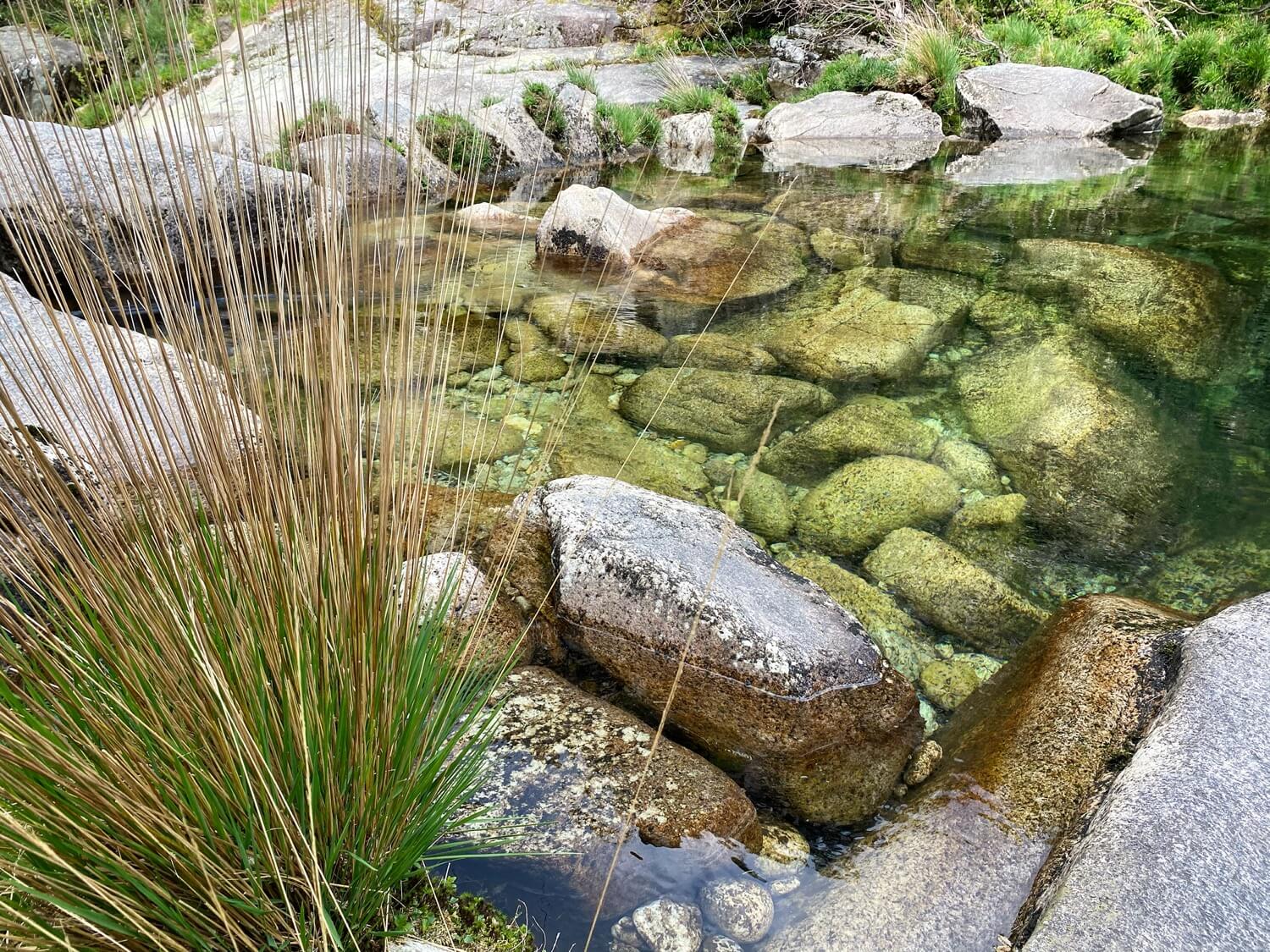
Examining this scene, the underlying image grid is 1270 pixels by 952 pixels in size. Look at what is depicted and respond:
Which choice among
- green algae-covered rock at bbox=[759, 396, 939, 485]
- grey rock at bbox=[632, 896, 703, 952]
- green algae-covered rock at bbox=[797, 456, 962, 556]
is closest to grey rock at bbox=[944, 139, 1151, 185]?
green algae-covered rock at bbox=[759, 396, 939, 485]

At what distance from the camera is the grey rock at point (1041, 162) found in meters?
9.10

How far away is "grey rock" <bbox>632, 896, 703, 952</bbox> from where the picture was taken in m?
1.81

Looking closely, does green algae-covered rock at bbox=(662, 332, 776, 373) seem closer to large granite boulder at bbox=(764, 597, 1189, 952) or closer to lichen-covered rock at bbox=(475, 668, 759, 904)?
large granite boulder at bbox=(764, 597, 1189, 952)

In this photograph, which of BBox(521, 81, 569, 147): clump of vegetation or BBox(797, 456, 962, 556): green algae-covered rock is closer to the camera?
BBox(797, 456, 962, 556): green algae-covered rock

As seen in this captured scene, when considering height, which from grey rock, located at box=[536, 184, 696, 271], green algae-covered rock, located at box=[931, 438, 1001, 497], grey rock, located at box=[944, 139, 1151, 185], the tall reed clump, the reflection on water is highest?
the tall reed clump

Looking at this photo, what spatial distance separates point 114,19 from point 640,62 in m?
14.7

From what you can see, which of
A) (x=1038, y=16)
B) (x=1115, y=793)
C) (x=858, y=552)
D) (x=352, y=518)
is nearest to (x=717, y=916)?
(x=1115, y=793)

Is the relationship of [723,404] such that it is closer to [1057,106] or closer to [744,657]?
[744,657]

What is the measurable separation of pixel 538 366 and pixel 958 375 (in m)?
2.35

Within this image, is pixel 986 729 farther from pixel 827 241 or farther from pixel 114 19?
pixel 827 241

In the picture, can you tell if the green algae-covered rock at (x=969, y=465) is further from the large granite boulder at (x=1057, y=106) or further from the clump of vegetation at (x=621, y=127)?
the large granite boulder at (x=1057, y=106)

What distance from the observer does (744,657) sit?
8.07 ft

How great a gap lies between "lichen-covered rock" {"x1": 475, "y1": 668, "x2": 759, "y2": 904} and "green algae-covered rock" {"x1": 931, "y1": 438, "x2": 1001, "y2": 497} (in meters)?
2.17

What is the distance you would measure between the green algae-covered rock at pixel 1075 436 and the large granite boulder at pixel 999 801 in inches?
40.3
